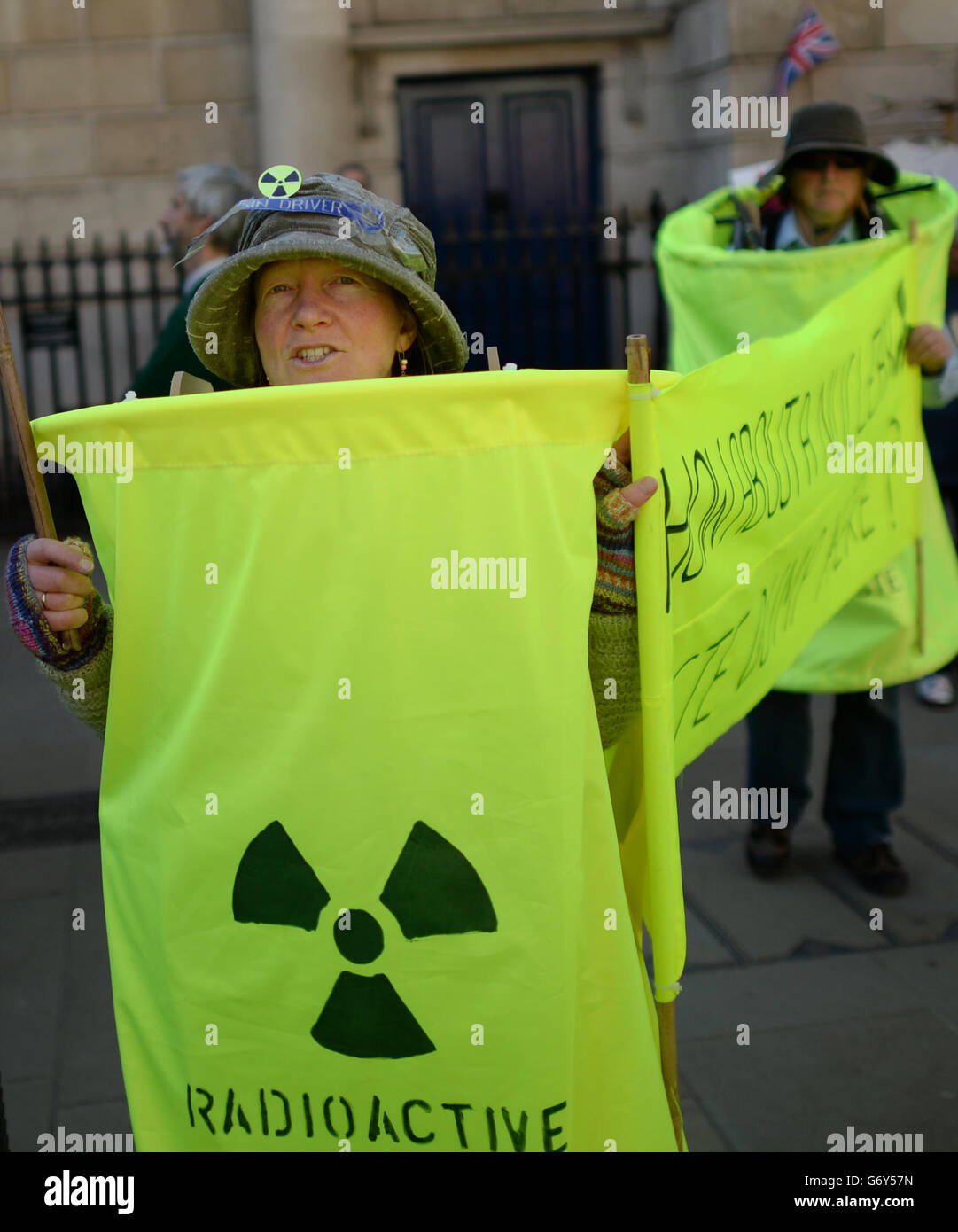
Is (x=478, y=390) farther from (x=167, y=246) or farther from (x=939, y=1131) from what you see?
(x=167, y=246)

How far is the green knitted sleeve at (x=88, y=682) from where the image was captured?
6.95 feet

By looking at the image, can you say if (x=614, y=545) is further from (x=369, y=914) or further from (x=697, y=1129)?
(x=697, y=1129)

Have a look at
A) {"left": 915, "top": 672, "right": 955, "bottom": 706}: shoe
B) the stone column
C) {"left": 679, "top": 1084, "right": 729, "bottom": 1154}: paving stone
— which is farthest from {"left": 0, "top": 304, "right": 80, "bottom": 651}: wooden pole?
the stone column

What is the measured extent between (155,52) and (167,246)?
1.35 metres

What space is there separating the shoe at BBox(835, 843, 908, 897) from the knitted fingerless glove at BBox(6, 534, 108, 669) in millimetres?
2898

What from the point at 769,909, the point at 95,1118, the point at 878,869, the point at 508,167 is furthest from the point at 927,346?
the point at 508,167

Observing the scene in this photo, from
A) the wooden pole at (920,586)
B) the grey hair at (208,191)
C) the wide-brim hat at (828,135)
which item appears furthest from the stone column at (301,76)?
the wooden pole at (920,586)

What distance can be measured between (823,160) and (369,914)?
312 centimetres

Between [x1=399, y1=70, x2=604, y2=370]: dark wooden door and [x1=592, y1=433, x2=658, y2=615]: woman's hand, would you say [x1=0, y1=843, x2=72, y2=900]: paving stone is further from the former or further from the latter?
[x1=399, y1=70, x2=604, y2=370]: dark wooden door

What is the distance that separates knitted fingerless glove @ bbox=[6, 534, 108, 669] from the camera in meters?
2.08

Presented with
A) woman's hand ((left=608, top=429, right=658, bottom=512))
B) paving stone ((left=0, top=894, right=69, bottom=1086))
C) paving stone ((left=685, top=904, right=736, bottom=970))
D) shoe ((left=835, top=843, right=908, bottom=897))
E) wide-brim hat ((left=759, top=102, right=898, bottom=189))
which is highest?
wide-brim hat ((left=759, top=102, right=898, bottom=189))

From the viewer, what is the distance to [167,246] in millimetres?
10039
